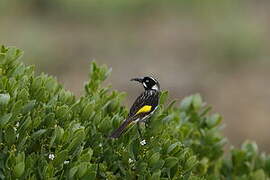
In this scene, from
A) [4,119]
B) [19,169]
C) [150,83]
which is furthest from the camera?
[150,83]

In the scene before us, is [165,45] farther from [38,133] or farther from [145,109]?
[38,133]

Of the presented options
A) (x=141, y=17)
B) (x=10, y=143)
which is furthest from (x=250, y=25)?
(x=10, y=143)

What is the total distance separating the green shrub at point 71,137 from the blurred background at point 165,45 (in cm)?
815

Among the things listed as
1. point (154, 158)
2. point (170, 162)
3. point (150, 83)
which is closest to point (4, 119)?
point (154, 158)

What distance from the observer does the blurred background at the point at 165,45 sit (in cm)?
1344

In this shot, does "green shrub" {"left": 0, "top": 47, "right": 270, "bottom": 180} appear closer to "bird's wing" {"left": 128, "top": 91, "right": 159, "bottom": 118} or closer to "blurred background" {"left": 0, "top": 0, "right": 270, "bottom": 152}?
"bird's wing" {"left": 128, "top": 91, "right": 159, "bottom": 118}

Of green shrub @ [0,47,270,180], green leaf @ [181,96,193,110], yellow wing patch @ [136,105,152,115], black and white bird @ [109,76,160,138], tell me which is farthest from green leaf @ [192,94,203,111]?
yellow wing patch @ [136,105,152,115]

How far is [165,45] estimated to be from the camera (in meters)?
14.7

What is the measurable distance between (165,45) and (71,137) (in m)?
10.8

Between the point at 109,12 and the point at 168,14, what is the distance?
135 cm

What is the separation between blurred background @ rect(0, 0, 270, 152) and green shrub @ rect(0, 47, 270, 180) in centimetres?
A: 815

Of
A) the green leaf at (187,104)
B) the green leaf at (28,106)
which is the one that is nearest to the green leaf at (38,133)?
the green leaf at (28,106)

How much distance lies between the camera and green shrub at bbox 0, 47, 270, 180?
3889 mm

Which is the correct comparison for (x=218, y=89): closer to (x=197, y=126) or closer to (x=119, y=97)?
(x=197, y=126)
